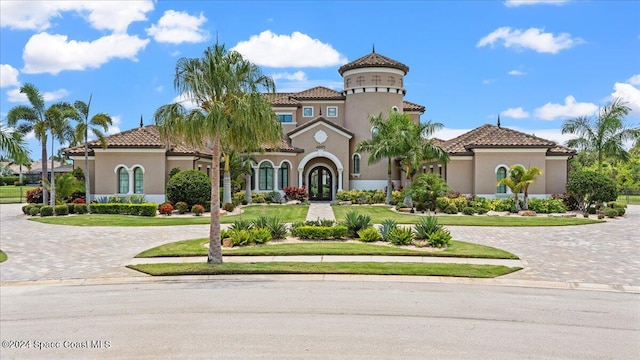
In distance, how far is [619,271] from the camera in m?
13.4

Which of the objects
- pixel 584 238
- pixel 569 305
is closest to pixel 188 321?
pixel 569 305

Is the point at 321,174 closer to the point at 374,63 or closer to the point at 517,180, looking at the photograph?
the point at 374,63

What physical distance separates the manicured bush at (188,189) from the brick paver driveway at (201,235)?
20.3 feet

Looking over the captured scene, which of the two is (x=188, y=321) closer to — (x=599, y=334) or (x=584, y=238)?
(x=599, y=334)

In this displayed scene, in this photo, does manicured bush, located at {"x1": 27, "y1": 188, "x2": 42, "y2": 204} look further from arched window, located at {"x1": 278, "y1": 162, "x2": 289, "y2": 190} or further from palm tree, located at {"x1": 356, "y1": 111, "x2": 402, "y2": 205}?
palm tree, located at {"x1": 356, "y1": 111, "x2": 402, "y2": 205}

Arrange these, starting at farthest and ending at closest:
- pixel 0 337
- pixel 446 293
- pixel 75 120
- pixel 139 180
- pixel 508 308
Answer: pixel 139 180 < pixel 75 120 < pixel 446 293 < pixel 508 308 < pixel 0 337

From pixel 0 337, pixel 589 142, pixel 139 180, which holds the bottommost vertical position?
pixel 0 337

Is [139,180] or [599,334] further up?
[139,180]

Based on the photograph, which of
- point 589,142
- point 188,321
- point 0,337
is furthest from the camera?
point 589,142

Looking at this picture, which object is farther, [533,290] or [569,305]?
[533,290]

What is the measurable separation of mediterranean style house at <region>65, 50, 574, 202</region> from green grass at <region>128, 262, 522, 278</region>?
20072mm

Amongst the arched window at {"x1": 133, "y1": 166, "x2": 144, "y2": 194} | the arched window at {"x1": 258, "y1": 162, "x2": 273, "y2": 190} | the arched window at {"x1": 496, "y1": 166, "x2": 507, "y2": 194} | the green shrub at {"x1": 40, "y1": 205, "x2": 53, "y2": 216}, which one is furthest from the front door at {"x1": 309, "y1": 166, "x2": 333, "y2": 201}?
the green shrub at {"x1": 40, "y1": 205, "x2": 53, "y2": 216}

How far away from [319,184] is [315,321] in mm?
31939

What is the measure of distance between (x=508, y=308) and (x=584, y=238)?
1228 cm
